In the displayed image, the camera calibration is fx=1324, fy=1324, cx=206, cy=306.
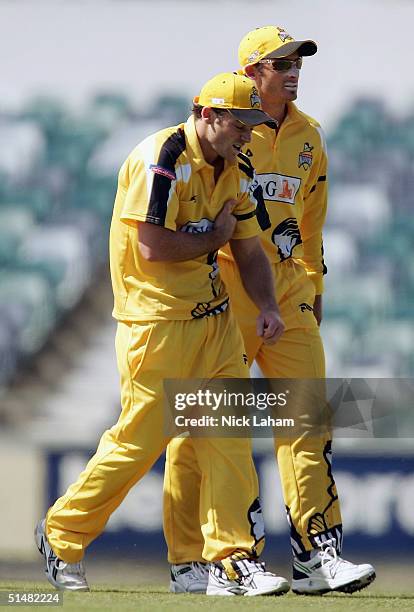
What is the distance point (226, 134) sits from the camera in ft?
12.5

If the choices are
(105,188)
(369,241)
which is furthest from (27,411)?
(369,241)

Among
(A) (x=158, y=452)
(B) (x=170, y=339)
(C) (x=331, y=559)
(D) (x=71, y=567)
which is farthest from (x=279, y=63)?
(D) (x=71, y=567)

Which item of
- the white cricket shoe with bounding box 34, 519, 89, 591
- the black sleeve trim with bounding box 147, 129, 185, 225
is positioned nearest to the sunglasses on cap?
the black sleeve trim with bounding box 147, 129, 185, 225

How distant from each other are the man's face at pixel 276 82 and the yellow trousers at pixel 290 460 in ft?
1.75

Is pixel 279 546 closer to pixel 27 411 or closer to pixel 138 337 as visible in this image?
pixel 138 337

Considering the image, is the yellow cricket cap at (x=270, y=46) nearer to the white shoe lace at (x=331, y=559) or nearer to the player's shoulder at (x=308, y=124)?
the player's shoulder at (x=308, y=124)

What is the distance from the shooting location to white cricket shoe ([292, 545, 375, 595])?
402cm

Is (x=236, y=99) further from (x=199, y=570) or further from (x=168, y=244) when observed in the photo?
(x=199, y=570)

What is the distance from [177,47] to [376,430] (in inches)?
152

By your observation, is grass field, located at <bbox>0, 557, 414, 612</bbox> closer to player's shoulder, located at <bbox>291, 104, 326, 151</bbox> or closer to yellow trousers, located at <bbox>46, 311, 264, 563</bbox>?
yellow trousers, located at <bbox>46, 311, 264, 563</bbox>

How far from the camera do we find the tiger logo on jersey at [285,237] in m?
4.25

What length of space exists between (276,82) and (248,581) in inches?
61.8

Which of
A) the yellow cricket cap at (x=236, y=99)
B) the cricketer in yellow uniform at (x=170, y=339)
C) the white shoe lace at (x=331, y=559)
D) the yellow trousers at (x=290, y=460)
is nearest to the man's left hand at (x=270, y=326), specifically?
the cricketer in yellow uniform at (x=170, y=339)

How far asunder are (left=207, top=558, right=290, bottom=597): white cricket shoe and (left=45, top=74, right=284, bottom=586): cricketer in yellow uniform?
0.04 meters
